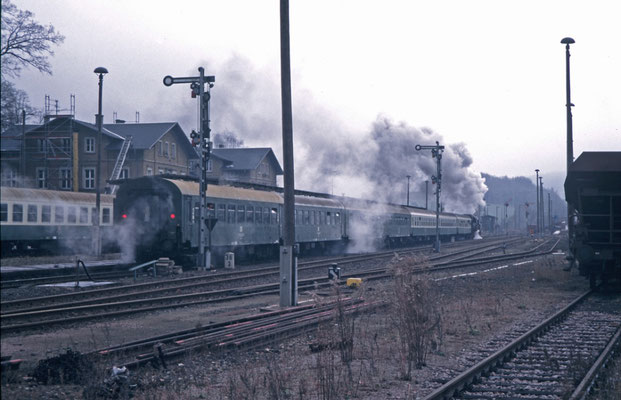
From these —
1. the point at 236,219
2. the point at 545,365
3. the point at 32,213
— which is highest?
the point at 32,213

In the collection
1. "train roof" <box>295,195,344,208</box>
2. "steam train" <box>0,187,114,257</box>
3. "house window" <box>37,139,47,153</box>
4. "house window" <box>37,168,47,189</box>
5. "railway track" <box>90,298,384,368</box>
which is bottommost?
"railway track" <box>90,298,384,368</box>

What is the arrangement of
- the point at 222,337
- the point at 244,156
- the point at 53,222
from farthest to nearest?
the point at 244,156 < the point at 53,222 < the point at 222,337

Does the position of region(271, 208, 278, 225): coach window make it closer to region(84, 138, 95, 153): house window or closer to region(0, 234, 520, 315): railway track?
region(0, 234, 520, 315): railway track

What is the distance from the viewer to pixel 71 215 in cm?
2978

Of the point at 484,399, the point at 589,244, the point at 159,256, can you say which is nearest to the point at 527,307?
the point at 589,244

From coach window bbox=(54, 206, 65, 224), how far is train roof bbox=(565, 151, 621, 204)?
21518mm

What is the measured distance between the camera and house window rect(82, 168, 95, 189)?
46562 millimetres

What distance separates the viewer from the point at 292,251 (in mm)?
14008

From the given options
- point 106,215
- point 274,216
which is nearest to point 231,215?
point 274,216

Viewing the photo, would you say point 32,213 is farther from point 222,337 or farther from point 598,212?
point 598,212

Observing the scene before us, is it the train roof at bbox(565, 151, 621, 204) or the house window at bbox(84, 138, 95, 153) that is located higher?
the house window at bbox(84, 138, 95, 153)

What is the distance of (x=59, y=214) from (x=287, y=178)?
18597 millimetres

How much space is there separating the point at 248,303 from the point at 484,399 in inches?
354

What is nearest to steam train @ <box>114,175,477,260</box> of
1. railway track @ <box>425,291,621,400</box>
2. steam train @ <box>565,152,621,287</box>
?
steam train @ <box>565,152,621,287</box>
